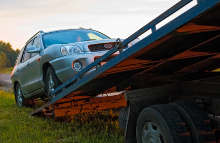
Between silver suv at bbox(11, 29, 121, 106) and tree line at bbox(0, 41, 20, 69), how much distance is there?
3996 inches

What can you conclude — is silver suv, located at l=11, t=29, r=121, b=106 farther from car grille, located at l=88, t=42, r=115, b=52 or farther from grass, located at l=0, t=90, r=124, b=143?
grass, located at l=0, t=90, r=124, b=143

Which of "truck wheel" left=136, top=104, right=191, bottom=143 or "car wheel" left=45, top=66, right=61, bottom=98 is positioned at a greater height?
"car wheel" left=45, top=66, right=61, bottom=98

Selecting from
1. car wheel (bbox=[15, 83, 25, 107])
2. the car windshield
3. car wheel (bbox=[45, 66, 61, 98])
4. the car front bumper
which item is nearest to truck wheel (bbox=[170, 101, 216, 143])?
the car front bumper

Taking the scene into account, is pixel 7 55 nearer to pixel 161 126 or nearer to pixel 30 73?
pixel 30 73

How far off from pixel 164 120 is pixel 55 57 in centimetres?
365

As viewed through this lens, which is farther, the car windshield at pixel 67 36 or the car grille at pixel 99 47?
the car windshield at pixel 67 36

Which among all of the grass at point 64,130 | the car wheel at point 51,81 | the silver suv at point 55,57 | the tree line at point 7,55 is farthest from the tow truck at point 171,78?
the tree line at point 7,55

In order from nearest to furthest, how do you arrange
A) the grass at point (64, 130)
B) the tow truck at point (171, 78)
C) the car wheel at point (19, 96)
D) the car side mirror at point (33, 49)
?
the tow truck at point (171, 78) → the grass at point (64, 130) → the car side mirror at point (33, 49) → the car wheel at point (19, 96)

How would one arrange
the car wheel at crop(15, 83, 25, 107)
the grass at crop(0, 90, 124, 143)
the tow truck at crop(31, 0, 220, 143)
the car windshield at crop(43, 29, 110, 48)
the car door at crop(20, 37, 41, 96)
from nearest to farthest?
the tow truck at crop(31, 0, 220, 143)
the grass at crop(0, 90, 124, 143)
the car windshield at crop(43, 29, 110, 48)
the car door at crop(20, 37, 41, 96)
the car wheel at crop(15, 83, 25, 107)

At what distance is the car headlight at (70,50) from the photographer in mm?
6112

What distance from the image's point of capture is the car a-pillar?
9.78 feet

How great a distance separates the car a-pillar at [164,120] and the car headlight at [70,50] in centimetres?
256

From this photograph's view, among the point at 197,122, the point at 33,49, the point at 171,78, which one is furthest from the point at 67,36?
the point at 197,122

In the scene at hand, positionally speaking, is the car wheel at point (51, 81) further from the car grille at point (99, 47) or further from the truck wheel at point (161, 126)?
the truck wheel at point (161, 126)
